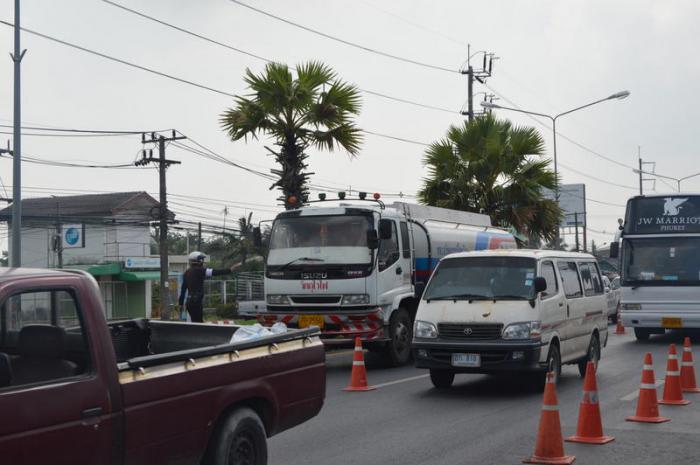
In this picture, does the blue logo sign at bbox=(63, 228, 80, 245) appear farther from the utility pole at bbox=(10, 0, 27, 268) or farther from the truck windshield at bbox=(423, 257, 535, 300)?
the truck windshield at bbox=(423, 257, 535, 300)

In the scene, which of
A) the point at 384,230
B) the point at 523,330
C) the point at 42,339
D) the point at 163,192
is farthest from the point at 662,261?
the point at 163,192

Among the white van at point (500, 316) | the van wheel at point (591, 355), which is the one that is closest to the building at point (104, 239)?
the van wheel at point (591, 355)

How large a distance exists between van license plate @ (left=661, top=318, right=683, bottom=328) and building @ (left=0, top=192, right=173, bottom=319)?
3953 cm

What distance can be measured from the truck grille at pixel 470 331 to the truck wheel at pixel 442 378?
0.72 metres

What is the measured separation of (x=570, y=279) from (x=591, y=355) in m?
1.41

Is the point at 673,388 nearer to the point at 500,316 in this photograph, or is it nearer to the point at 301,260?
the point at 500,316

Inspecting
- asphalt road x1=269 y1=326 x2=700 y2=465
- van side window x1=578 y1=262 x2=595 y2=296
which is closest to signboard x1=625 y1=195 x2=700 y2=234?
van side window x1=578 y1=262 x2=595 y2=296

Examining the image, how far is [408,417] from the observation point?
1103cm

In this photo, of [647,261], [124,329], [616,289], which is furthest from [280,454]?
[616,289]

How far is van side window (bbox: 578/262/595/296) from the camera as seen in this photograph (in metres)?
15.0

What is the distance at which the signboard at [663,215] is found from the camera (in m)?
21.3

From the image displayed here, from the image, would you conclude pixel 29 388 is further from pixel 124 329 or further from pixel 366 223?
pixel 366 223

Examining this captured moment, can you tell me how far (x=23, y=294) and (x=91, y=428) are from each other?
0.84 metres

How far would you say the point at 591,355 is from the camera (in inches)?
589
